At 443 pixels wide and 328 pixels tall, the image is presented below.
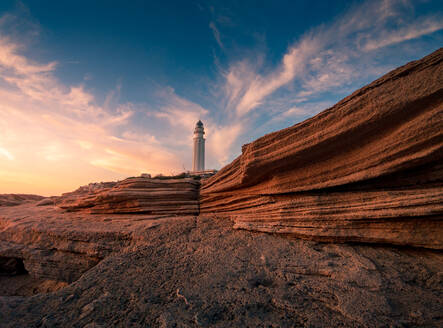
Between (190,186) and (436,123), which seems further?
(190,186)

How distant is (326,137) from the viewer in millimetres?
3238

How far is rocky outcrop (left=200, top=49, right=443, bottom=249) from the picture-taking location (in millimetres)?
2650

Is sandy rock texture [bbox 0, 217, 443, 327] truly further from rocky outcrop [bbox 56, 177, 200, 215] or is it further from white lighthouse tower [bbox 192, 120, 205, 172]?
white lighthouse tower [bbox 192, 120, 205, 172]

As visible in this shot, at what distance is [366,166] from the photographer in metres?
3.15

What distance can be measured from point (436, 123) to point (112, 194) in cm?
723

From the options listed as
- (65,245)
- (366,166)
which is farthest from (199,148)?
(366,166)

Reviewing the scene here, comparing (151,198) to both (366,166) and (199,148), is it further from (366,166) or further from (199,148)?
(199,148)

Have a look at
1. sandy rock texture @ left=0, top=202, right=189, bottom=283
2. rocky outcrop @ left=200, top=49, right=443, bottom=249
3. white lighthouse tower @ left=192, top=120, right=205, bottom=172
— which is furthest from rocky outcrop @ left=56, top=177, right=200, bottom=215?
white lighthouse tower @ left=192, top=120, right=205, bottom=172

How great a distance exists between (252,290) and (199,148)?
4881 centimetres

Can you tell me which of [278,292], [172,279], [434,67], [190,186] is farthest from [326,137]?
[190,186]

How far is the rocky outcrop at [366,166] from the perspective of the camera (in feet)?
8.70

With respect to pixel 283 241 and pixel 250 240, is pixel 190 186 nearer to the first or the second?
pixel 250 240

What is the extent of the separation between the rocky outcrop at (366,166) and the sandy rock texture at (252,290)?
1.16ft

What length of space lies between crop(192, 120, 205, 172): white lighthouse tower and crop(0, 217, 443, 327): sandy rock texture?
45.5 meters
